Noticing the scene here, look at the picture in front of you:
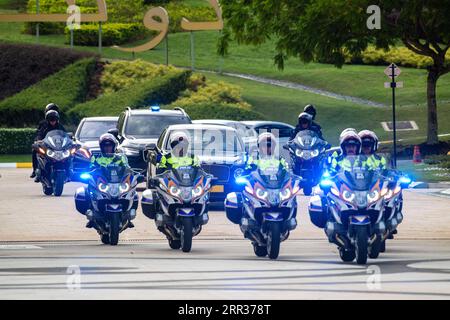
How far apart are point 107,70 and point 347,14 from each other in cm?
1967

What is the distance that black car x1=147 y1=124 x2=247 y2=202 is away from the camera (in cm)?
2759

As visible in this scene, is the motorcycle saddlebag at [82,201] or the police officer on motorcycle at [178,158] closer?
the police officer on motorcycle at [178,158]

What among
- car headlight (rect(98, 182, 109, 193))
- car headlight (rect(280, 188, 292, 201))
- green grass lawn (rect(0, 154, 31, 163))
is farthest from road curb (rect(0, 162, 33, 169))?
car headlight (rect(280, 188, 292, 201))

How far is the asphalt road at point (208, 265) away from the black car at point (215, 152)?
1.04 m

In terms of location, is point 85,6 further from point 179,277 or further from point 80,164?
point 179,277

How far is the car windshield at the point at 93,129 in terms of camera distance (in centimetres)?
3672

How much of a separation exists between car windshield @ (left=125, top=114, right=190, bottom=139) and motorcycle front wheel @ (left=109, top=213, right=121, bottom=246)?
530 inches

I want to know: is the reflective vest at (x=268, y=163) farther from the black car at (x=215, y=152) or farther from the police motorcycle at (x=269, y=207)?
the black car at (x=215, y=152)

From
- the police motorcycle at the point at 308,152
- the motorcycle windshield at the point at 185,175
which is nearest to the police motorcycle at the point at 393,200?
the motorcycle windshield at the point at 185,175

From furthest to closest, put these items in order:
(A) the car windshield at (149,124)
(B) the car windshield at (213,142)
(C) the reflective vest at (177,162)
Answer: (A) the car windshield at (149,124), (B) the car windshield at (213,142), (C) the reflective vest at (177,162)

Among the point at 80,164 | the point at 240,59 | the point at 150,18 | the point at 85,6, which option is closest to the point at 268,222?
the point at 80,164

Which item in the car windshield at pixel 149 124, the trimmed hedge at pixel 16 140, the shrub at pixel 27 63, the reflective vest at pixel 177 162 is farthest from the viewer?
the shrub at pixel 27 63

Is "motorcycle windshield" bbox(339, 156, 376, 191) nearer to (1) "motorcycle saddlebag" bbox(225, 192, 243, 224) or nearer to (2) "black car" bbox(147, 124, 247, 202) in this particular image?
(1) "motorcycle saddlebag" bbox(225, 192, 243, 224)

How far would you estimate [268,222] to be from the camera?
61.9 feet
